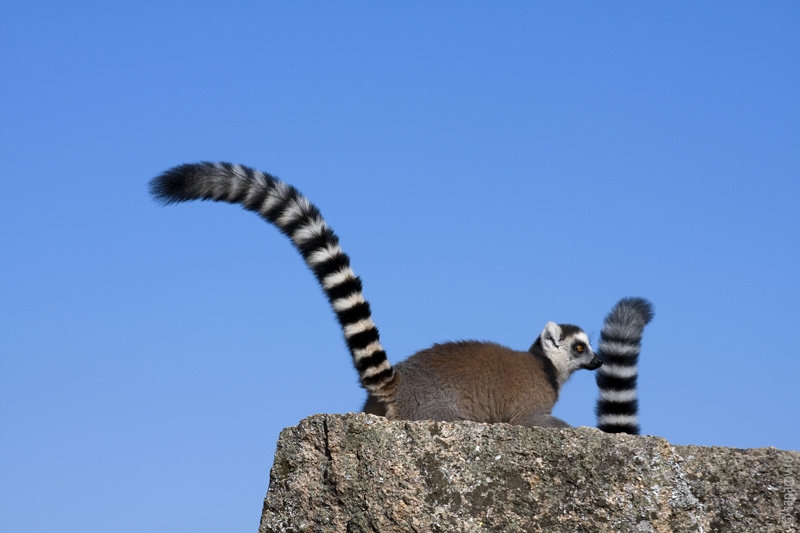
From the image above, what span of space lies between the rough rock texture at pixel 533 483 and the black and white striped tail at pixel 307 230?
1.92m

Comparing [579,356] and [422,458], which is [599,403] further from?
[422,458]

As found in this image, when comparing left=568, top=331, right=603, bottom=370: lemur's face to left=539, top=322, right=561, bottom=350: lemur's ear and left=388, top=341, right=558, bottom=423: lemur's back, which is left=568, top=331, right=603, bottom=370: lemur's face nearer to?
left=539, top=322, right=561, bottom=350: lemur's ear

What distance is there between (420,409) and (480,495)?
2170 mm

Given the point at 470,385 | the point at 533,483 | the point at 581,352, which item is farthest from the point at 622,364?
the point at 533,483

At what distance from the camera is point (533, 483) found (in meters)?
3.71

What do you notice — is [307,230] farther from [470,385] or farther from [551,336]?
[551,336]

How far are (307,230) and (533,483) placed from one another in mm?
2744

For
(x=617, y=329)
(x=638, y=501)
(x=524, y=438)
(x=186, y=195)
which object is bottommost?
(x=638, y=501)

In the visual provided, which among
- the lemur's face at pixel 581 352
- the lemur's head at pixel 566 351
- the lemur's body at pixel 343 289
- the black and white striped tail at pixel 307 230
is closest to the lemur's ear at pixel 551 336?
the lemur's head at pixel 566 351

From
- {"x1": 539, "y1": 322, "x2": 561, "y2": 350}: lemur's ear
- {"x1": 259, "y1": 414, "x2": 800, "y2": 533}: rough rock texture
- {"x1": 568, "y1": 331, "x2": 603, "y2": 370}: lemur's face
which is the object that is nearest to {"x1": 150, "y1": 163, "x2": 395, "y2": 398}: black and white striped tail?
{"x1": 259, "y1": 414, "x2": 800, "y2": 533}: rough rock texture

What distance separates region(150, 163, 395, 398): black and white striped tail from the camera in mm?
5832

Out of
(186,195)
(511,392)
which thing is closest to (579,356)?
(511,392)

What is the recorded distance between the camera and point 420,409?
5875 millimetres

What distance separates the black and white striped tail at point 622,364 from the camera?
264 inches
